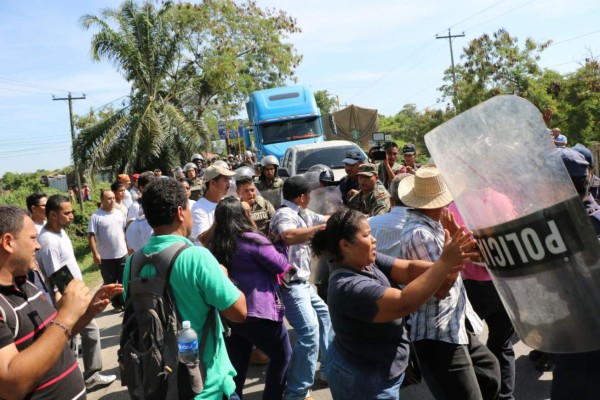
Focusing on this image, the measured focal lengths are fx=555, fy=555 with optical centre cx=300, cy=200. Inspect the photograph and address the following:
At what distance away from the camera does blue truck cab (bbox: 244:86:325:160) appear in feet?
54.4

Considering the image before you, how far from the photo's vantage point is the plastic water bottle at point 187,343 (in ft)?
7.92

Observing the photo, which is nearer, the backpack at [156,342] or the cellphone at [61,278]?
the backpack at [156,342]

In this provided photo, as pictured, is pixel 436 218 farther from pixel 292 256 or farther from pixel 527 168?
pixel 292 256

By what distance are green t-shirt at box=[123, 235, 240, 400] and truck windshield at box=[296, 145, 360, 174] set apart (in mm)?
9676

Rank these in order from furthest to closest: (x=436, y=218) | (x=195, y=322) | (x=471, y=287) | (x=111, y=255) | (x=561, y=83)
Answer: (x=561, y=83)
(x=111, y=255)
(x=471, y=287)
(x=436, y=218)
(x=195, y=322)

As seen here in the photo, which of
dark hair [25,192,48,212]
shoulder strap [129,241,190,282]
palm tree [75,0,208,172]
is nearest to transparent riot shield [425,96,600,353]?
shoulder strap [129,241,190,282]

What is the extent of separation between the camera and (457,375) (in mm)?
2910

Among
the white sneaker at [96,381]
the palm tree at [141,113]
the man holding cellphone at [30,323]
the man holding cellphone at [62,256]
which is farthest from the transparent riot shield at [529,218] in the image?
the palm tree at [141,113]

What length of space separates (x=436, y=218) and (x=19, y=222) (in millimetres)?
2093

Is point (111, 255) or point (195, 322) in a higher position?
point (195, 322)

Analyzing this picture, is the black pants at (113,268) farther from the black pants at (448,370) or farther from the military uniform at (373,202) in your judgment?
the black pants at (448,370)

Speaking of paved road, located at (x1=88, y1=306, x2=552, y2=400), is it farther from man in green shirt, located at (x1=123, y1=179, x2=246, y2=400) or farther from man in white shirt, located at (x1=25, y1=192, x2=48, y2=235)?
man in green shirt, located at (x1=123, y1=179, x2=246, y2=400)

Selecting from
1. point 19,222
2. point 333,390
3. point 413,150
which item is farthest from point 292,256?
point 413,150

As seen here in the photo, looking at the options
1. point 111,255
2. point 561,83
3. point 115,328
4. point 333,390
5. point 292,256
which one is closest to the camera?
point 333,390
